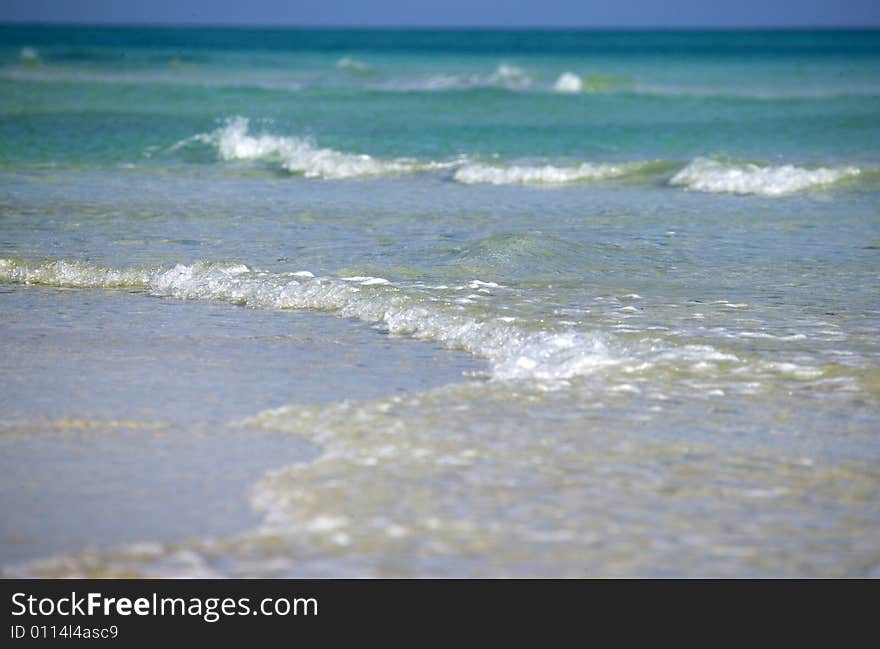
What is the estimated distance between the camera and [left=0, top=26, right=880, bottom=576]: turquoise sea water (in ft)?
13.7

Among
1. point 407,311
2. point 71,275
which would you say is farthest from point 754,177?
point 71,275

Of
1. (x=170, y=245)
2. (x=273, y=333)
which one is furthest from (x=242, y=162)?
(x=273, y=333)

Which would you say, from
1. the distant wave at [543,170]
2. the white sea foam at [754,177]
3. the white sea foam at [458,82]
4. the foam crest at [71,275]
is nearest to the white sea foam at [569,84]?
the white sea foam at [458,82]

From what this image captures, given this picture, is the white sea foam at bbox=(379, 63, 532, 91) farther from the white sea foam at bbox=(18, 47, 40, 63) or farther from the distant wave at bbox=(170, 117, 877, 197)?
the white sea foam at bbox=(18, 47, 40, 63)

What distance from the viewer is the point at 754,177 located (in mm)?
15961

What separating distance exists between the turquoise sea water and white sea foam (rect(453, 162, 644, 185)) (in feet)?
0.40

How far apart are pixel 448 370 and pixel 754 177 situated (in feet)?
34.9

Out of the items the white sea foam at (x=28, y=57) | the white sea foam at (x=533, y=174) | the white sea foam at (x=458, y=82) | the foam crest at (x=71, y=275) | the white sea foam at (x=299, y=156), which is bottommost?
the white sea foam at (x=28, y=57)

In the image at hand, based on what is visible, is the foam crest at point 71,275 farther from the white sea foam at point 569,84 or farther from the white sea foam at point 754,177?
the white sea foam at point 569,84

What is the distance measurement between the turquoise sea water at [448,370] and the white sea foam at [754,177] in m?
0.07

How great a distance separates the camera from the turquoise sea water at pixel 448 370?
417 cm
